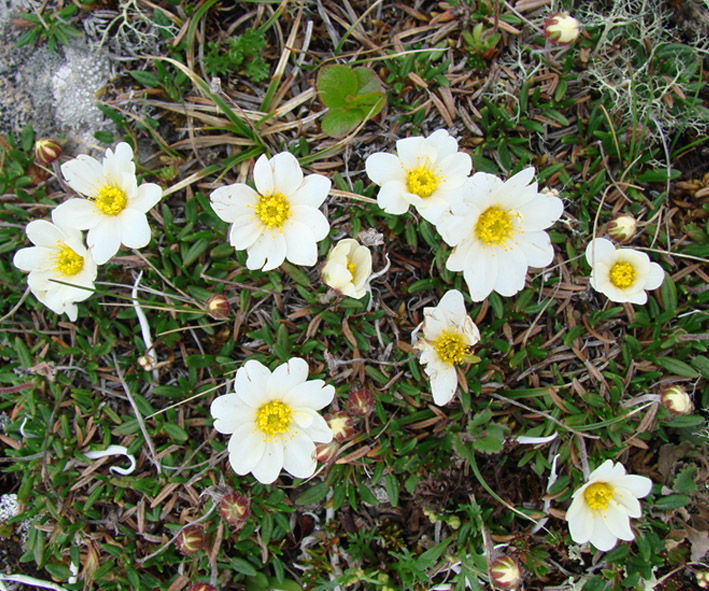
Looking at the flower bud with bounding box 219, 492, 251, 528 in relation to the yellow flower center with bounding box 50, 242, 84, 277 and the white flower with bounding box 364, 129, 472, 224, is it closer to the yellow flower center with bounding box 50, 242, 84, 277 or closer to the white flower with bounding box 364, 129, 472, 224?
the yellow flower center with bounding box 50, 242, 84, 277

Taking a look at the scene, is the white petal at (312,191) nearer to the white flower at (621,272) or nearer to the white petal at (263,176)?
the white petal at (263,176)

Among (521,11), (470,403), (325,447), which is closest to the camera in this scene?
(325,447)

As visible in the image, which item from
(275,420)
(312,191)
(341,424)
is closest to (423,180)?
(312,191)

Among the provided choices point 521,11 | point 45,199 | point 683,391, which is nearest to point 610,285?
point 683,391

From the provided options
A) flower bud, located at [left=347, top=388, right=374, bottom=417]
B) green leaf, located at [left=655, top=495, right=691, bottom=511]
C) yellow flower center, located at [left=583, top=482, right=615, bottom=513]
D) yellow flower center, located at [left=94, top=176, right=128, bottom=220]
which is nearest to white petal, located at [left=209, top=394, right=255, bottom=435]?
flower bud, located at [left=347, top=388, right=374, bottom=417]

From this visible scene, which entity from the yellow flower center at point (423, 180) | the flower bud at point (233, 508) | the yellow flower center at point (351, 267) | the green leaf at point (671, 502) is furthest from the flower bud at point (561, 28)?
the flower bud at point (233, 508)

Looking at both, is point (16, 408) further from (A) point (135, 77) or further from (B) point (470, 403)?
(B) point (470, 403)
